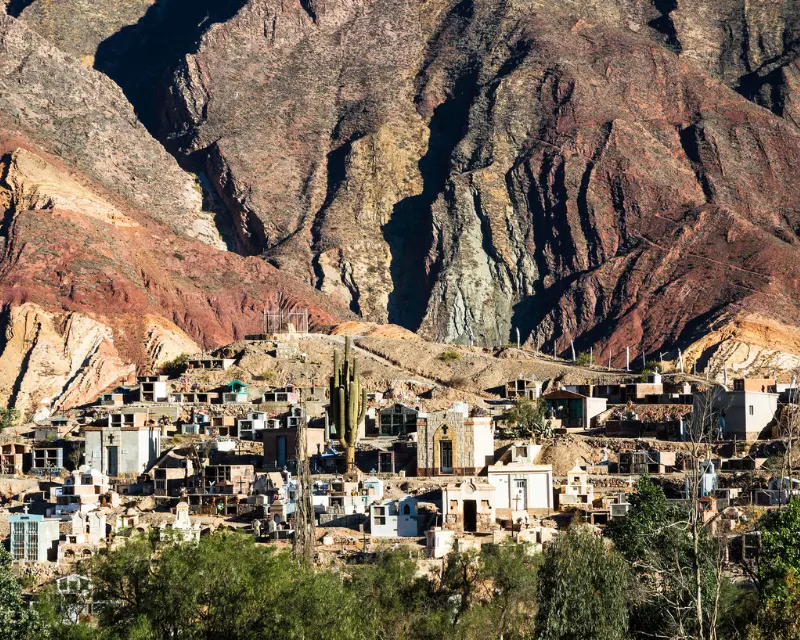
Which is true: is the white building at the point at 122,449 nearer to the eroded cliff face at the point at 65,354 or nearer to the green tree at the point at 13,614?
the green tree at the point at 13,614

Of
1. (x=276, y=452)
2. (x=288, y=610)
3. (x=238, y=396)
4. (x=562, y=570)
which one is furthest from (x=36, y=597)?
(x=238, y=396)

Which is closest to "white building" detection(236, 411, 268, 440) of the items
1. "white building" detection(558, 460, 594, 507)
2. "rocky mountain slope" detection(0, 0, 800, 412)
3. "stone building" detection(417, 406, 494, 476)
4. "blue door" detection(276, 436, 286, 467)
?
"blue door" detection(276, 436, 286, 467)

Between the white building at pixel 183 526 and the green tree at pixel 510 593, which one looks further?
the white building at pixel 183 526

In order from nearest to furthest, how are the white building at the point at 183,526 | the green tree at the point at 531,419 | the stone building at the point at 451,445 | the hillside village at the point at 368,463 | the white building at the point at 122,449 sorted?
1. the white building at the point at 183,526
2. the hillside village at the point at 368,463
3. the stone building at the point at 451,445
4. the white building at the point at 122,449
5. the green tree at the point at 531,419

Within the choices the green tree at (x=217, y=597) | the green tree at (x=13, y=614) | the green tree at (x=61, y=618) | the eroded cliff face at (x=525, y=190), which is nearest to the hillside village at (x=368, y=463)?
the green tree at (x=61, y=618)

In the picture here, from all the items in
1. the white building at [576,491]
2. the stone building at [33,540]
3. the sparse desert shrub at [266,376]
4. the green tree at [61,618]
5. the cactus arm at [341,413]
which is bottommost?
the green tree at [61,618]

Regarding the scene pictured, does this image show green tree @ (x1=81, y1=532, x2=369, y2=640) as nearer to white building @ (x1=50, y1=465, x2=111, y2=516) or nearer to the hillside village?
the hillside village
